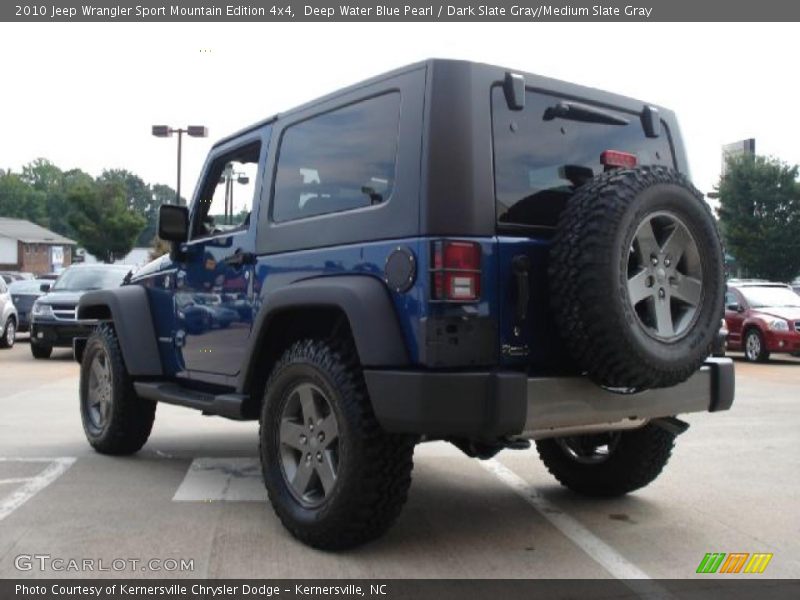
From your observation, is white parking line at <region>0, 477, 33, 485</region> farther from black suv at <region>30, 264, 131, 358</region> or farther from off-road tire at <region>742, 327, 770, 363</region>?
off-road tire at <region>742, 327, 770, 363</region>

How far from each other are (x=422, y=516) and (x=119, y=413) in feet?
8.66

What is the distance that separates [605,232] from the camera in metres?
3.67

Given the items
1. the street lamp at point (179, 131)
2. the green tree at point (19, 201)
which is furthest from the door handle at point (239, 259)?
the green tree at point (19, 201)

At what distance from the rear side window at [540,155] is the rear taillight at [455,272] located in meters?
0.29

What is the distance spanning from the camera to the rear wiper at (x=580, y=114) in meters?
4.27

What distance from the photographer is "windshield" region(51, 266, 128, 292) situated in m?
16.0

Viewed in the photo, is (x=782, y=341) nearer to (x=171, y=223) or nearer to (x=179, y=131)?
(x=171, y=223)

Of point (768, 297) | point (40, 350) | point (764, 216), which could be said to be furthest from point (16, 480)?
point (764, 216)

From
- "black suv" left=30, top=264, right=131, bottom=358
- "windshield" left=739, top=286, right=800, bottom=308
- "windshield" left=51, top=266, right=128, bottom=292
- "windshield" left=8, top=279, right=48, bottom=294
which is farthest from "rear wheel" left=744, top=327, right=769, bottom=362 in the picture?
"windshield" left=8, top=279, right=48, bottom=294

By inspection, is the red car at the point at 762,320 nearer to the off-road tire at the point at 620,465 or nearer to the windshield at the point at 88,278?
the off-road tire at the point at 620,465

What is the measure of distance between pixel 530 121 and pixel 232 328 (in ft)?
7.12

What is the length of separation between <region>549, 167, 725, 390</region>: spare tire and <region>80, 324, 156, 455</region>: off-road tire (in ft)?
12.1

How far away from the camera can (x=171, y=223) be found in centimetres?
570

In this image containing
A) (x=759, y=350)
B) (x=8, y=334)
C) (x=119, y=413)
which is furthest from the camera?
(x=8, y=334)
